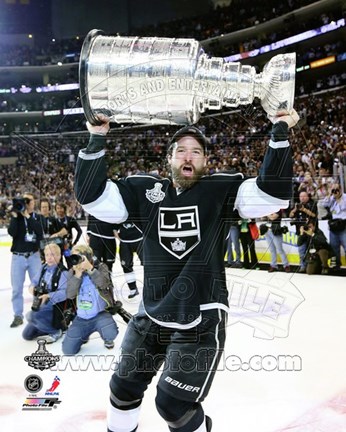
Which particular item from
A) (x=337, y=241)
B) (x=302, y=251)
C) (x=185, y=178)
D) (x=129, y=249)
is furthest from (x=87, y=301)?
(x=337, y=241)

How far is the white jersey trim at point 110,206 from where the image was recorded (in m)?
1.68

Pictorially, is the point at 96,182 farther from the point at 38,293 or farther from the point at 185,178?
the point at 38,293

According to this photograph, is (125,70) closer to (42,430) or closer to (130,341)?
(130,341)

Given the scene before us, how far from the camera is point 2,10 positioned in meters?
26.1

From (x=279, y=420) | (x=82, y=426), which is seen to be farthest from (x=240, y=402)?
(x=82, y=426)

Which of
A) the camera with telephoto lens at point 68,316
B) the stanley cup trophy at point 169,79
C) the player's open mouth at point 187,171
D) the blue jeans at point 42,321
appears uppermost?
the stanley cup trophy at point 169,79

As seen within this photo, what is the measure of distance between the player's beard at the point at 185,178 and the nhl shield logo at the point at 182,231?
0.08 metres

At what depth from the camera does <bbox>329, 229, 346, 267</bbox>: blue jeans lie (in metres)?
5.98

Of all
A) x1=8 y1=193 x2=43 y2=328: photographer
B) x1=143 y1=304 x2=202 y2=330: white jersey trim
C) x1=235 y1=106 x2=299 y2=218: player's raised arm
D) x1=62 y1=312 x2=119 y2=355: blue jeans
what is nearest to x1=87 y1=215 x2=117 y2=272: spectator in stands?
x1=143 y1=304 x2=202 y2=330: white jersey trim

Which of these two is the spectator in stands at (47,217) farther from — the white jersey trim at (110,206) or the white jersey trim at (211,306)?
the white jersey trim at (211,306)

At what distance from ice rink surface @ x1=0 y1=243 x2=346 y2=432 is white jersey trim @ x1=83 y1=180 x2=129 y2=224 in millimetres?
282

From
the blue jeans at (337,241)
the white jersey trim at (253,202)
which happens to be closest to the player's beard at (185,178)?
the white jersey trim at (253,202)

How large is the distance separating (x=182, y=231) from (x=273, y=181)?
341 mm

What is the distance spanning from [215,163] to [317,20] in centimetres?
1481
